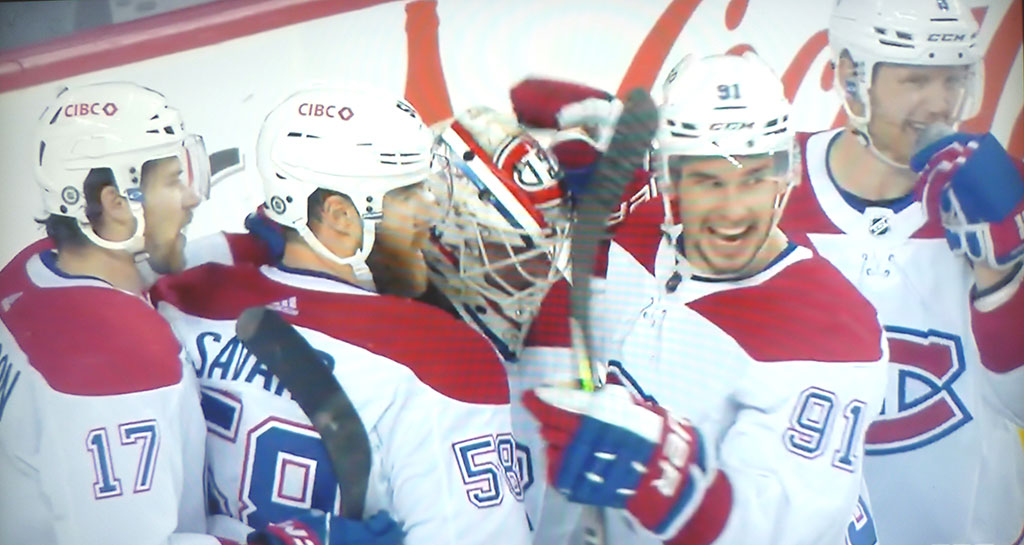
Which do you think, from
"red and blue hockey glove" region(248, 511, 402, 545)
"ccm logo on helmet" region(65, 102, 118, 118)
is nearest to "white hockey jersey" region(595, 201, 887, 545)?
Answer: "red and blue hockey glove" region(248, 511, 402, 545)

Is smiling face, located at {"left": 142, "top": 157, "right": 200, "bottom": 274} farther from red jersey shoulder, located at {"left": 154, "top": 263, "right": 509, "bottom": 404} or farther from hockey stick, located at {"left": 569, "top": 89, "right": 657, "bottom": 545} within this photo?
hockey stick, located at {"left": 569, "top": 89, "right": 657, "bottom": 545}

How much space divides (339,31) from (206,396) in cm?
62

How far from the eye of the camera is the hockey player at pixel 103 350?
197cm

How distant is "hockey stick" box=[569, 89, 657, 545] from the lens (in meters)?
2.12

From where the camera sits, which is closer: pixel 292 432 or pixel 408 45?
pixel 292 432

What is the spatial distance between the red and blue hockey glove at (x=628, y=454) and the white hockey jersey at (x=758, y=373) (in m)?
0.07

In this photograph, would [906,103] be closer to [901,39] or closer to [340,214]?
[901,39]

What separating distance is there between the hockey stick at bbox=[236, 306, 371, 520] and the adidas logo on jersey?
0.01 meters

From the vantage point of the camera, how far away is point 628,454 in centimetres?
191

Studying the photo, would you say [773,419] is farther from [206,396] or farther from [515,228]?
[206,396]

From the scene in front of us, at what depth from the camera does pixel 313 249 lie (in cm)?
202

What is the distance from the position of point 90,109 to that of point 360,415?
63 centimetres

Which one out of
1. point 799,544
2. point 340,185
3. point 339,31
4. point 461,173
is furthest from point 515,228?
point 799,544

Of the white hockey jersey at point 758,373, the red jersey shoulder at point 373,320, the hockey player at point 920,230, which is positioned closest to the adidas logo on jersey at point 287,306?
the red jersey shoulder at point 373,320
